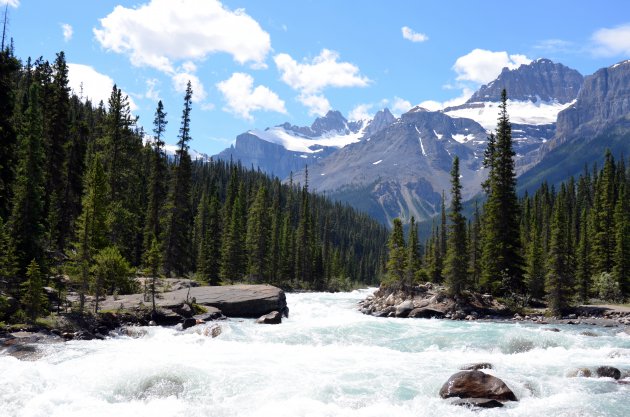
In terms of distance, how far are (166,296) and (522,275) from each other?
36.1 meters

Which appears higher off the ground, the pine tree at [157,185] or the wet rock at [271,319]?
the pine tree at [157,185]

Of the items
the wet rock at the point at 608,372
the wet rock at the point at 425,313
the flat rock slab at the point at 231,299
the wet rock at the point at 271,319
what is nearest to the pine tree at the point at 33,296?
the flat rock slab at the point at 231,299

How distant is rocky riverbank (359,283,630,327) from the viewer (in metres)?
41.8

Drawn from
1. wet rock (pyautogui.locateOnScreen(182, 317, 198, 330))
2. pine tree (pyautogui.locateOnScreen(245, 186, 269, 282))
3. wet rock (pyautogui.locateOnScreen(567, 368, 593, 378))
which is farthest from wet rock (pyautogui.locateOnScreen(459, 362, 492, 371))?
pine tree (pyautogui.locateOnScreen(245, 186, 269, 282))

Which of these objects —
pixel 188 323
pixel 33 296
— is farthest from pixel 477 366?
pixel 33 296

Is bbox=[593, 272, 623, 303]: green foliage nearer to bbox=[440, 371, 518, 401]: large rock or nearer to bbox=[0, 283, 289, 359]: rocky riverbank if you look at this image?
bbox=[0, 283, 289, 359]: rocky riverbank

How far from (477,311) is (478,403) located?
3054cm

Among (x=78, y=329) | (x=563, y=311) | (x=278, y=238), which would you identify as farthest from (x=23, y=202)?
(x=278, y=238)

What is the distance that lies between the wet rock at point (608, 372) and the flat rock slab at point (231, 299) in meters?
25.7

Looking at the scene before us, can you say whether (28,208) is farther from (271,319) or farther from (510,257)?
(510,257)

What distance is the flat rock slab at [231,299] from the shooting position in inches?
1427

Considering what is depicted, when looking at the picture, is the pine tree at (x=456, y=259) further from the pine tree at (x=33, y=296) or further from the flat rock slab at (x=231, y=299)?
the pine tree at (x=33, y=296)

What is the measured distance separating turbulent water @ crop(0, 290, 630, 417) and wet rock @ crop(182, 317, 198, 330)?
3.37ft

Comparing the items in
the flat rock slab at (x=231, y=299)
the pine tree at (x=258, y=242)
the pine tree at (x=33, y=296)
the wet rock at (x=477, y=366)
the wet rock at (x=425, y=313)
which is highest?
the pine tree at (x=258, y=242)
